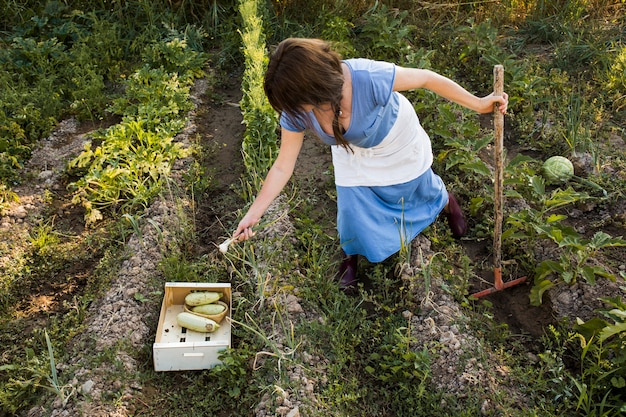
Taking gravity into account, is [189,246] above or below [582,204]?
below

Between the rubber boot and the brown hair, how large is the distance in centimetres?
108

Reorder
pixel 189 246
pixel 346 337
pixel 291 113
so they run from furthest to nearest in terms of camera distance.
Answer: pixel 189 246 → pixel 346 337 → pixel 291 113

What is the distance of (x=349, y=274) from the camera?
3.37m

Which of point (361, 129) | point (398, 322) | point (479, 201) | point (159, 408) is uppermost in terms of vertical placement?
point (361, 129)

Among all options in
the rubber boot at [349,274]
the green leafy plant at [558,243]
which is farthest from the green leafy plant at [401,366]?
the green leafy plant at [558,243]

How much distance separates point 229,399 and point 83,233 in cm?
159

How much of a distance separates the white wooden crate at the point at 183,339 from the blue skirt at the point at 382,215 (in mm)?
711

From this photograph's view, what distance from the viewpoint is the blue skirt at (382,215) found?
318cm

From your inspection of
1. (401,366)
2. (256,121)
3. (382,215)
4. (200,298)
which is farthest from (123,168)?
(401,366)

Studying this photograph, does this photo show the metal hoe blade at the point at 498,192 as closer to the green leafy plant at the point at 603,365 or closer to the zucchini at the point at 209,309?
the green leafy plant at the point at 603,365

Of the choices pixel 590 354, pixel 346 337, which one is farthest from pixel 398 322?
pixel 590 354

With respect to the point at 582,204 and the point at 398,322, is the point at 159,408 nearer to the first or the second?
the point at 398,322

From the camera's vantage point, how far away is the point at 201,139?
458cm

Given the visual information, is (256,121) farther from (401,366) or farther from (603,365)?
(603,365)
